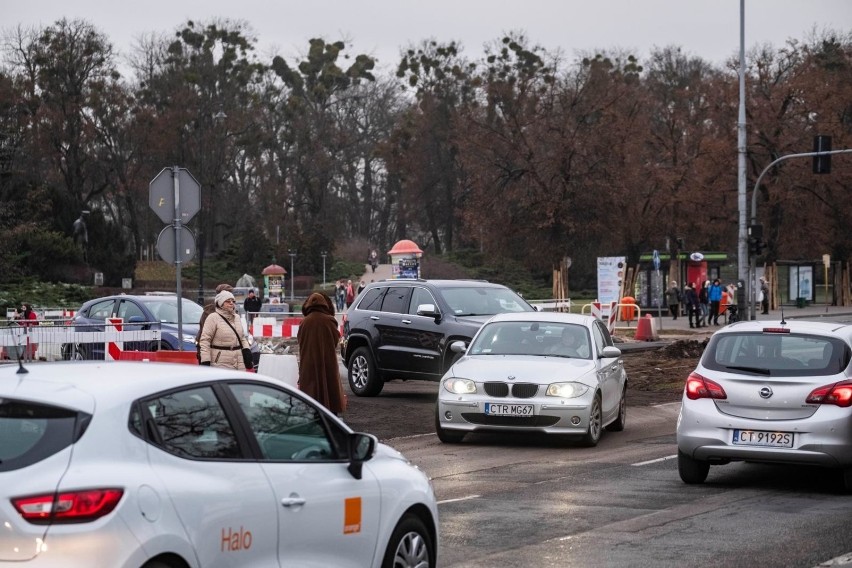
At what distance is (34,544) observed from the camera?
15.2 feet

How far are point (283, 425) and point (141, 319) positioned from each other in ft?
60.0

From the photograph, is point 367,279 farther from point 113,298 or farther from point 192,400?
point 192,400

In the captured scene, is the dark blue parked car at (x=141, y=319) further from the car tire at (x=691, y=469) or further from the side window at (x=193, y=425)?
the side window at (x=193, y=425)

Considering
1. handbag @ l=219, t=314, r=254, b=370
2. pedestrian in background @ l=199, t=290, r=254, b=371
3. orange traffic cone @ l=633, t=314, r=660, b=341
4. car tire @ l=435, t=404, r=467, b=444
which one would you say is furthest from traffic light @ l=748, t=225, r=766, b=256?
pedestrian in background @ l=199, t=290, r=254, b=371

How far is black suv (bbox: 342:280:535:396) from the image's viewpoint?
2066 cm

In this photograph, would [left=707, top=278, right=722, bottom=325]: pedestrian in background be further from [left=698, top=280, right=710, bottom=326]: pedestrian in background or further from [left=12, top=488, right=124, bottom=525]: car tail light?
[left=12, top=488, right=124, bottom=525]: car tail light

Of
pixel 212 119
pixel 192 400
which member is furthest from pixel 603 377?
pixel 212 119

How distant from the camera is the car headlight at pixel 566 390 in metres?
14.9

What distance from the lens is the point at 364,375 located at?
21.8 m

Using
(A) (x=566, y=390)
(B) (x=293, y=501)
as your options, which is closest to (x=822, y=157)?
(A) (x=566, y=390)

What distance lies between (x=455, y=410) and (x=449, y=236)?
88.4m

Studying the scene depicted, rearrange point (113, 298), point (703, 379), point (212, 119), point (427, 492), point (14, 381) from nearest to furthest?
point (14, 381) < point (427, 492) < point (703, 379) < point (113, 298) < point (212, 119)

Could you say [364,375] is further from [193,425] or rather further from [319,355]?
[193,425]

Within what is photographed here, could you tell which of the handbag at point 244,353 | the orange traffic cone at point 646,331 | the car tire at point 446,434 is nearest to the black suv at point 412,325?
the handbag at point 244,353
